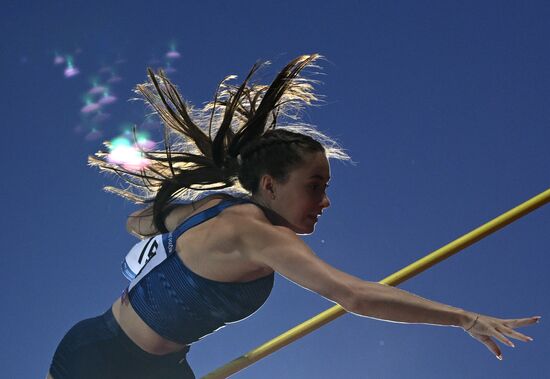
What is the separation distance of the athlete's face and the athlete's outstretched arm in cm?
54

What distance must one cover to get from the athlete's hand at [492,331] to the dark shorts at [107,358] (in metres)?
1.65

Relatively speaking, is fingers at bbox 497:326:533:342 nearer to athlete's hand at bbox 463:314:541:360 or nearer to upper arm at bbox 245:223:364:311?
athlete's hand at bbox 463:314:541:360

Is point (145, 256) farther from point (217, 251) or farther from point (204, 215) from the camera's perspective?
point (217, 251)

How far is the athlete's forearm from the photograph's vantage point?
11.5 ft

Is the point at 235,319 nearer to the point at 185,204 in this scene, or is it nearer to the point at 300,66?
the point at 185,204

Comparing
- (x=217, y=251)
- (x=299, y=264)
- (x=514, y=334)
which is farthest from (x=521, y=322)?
(x=217, y=251)

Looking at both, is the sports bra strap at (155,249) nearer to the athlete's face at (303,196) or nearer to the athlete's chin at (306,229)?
the athlete's face at (303,196)

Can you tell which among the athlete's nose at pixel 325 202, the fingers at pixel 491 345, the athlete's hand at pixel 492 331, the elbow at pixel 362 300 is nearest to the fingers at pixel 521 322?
the athlete's hand at pixel 492 331

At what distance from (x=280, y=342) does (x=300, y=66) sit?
1.80 m

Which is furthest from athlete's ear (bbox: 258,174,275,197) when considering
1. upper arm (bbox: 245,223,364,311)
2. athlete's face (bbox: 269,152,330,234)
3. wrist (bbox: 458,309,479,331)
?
wrist (bbox: 458,309,479,331)

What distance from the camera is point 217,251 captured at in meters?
3.93

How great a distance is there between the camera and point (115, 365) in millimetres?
4301

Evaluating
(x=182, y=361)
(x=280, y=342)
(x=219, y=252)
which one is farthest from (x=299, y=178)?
(x=280, y=342)

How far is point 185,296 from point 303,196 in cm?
76
